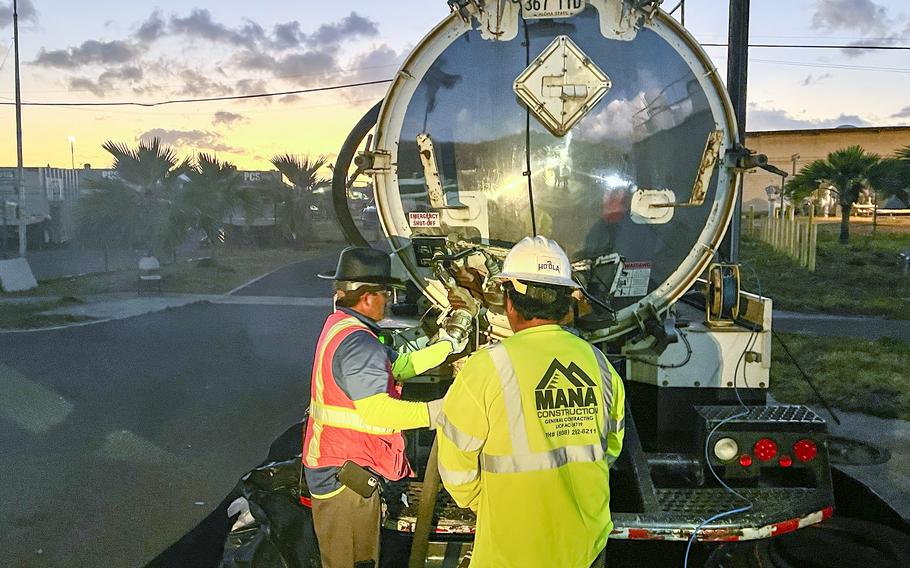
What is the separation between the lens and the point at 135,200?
20.7 metres

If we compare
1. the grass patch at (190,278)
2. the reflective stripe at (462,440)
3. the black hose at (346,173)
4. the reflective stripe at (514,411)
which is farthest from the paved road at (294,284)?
the reflective stripe at (514,411)

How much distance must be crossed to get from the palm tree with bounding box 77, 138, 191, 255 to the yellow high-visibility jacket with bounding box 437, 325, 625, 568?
20.1 meters

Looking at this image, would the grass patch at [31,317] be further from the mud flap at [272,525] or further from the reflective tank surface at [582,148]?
the reflective tank surface at [582,148]

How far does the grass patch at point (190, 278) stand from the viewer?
Answer: 19.6 m

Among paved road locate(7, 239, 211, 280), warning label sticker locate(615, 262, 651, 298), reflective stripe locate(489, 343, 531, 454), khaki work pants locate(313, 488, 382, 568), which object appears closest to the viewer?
reflective stripe locate(489, 343, 531, 454)

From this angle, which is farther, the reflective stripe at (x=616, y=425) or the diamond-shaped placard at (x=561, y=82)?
the diamond-shaped placard at (x=561, y=82)

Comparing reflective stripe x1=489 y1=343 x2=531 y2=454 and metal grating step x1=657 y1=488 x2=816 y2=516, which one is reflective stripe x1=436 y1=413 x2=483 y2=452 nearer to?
reflective stripe x1=489 y1=343 x2=531 y2=454

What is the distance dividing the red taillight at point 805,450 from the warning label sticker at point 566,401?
1656 millimetres

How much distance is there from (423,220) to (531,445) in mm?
2085

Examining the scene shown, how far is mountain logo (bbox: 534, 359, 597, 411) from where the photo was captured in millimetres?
2336

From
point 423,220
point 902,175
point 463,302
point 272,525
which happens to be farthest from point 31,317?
point 902,175

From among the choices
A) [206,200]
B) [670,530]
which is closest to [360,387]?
[670,530]

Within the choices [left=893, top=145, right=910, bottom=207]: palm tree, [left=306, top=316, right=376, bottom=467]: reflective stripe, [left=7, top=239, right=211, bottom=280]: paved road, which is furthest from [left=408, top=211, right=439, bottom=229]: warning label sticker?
[left=893, top=145, right=910, bottom=207]: palm tree

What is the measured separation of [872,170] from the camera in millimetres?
21906
